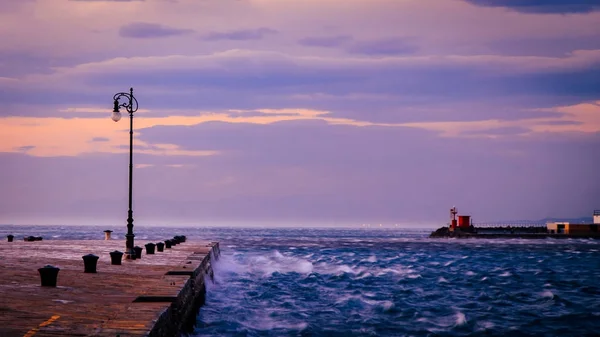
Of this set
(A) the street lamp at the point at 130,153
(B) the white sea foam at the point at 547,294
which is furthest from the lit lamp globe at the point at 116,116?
(B) the white sea foam at the point at 547,294

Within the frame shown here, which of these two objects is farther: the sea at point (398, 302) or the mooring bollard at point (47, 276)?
the sea at point (398, 302)

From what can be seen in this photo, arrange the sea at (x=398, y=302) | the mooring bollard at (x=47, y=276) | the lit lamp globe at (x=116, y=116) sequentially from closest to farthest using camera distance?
1. the mooring bollard at (x=47, y=276)
2. the sea at (x=398, y=302)
3. the lit lamp globe at (x=116, y=116)

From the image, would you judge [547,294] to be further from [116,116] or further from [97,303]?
[97,303]

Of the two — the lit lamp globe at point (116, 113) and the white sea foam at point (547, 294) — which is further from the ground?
the lit lamp globe at point (116, 113)

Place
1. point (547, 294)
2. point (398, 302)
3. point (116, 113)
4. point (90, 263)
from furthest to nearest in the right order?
point (547, 294), point (116, 113), point (398, 302), point (90, 263)

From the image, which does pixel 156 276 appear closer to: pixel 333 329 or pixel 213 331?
pixel 213 331

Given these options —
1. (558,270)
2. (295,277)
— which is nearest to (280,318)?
(295,277)

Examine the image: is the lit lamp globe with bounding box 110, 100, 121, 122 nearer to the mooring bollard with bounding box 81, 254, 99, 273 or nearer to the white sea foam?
the mooring bollard with bounding box 81, 254, 99, 273

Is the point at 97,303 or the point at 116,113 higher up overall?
the point at 116,113

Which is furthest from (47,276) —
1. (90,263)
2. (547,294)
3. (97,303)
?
(547,294)

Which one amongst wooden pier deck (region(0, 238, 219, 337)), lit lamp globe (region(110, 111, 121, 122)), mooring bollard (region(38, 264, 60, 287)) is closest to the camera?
wooden pier deck (region(0, 238, 219, 337))

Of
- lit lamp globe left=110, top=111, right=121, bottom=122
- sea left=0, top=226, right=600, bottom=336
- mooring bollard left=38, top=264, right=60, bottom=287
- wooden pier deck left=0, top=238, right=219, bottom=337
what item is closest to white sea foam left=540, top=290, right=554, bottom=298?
sea left=0, top=226, right=600, bottom=336

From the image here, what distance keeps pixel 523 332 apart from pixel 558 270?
1224 inches

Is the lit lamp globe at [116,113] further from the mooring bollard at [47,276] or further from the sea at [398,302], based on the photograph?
the mooring bollard at [47,276]
